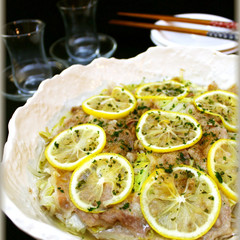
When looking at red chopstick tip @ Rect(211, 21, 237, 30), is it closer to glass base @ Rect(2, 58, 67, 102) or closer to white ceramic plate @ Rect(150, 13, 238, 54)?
white ceramic plate @ Rect(150, 13, 238, 54)

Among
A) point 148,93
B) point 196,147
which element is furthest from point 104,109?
point 196,147

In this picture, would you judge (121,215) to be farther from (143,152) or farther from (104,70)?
(104,70)

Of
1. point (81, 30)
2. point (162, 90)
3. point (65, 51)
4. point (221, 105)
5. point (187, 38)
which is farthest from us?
point (65, 51)

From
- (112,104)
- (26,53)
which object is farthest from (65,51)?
(112,104)

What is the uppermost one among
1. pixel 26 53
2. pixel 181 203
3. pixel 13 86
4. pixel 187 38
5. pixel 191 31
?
pixel 26 53

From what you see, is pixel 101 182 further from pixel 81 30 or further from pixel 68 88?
pixel 81 30

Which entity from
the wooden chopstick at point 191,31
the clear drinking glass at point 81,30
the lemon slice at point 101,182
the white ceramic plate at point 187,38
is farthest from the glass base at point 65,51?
the lemon slice at point 101,182

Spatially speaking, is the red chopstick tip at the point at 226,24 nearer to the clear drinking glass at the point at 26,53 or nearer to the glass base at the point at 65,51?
the glass base at the point at 65,51
